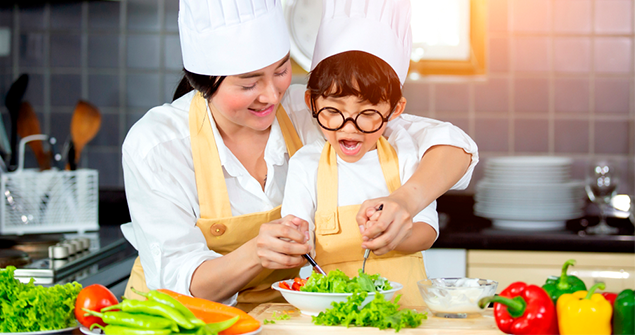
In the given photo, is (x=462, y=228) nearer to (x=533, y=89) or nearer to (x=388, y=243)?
(x=533, y=89)

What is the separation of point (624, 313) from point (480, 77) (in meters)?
→ 1.69

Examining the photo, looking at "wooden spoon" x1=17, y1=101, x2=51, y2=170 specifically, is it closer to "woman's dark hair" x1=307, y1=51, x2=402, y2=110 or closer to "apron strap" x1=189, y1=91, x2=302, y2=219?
"apron strap" x1=189, y1=91, x2=302, y2=219

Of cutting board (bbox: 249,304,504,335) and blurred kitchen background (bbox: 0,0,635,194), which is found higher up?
blurred kitchen background (bbox: 0,0,635,194)

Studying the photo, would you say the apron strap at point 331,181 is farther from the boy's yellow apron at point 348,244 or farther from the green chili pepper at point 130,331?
the green chili pepper at point 130,331

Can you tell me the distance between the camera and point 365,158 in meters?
1.37

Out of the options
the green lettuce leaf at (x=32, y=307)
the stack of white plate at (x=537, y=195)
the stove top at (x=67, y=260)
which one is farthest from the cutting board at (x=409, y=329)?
the stack of white plate at (x=537, y=195)

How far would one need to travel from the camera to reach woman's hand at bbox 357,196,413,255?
3.49 feet

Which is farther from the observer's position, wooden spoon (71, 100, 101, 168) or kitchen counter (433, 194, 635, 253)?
wooden spoon (71, 100, 101, 168)

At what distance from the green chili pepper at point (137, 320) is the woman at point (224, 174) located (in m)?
0.27

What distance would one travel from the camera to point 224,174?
1348 millimetres

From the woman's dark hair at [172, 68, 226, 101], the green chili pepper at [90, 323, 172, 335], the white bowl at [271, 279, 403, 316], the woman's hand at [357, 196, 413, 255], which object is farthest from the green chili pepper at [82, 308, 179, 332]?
Answer: the woman's dark hair at [172, 68, 226, 101]

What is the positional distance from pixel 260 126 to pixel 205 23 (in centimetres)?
23

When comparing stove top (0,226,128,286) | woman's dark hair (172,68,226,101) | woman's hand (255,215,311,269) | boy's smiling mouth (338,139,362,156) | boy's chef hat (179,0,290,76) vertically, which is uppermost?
boy's chef hat (179,0,290,76)

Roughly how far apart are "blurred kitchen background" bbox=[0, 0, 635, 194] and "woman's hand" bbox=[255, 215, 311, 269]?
54.5 inches
